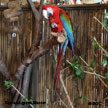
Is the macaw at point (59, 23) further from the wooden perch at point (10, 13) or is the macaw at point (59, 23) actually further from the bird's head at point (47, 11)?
the wooden perch at point (10, 13)

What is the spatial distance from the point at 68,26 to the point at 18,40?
392 mm

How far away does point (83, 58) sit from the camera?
1.16 meters

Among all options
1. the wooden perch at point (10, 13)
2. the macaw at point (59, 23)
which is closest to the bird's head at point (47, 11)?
the macaw at point (59, 23)

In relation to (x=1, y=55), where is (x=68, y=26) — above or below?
above

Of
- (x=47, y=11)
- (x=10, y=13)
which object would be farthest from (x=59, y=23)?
(x=10, y=13)

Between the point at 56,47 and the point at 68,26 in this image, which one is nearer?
the point at 68,26

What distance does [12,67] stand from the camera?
1.17 meters

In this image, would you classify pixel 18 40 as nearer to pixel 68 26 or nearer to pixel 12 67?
pixel 12 67

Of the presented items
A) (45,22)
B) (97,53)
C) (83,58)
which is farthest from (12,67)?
(97,53)

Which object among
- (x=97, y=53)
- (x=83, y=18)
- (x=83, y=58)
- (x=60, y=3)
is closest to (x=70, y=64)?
(x=83, y=58)

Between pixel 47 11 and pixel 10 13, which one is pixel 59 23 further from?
pixel 10 13

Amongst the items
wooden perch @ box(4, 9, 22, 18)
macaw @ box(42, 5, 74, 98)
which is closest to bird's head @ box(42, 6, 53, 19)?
macaw @ box(42, 5, 74, 98)

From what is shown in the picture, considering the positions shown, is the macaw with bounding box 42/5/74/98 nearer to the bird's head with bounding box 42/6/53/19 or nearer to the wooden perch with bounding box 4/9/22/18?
the bird's head with bounding box 42/6/53/19

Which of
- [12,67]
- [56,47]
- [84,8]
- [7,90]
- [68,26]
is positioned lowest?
[7,90]
